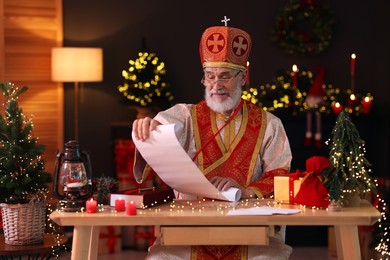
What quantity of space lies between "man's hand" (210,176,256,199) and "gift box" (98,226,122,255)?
12.3 feet

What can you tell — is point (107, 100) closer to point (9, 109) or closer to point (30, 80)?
point (30, 80)

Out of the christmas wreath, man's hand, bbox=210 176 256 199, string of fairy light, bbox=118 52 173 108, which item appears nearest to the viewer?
man's hand, bbox=210 176 256 199

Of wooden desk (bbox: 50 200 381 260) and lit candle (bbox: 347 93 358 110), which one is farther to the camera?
lit candle (bbox: 347 93 358 110)

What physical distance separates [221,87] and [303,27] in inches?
169

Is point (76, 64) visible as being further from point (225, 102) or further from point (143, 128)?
point (143, 128)

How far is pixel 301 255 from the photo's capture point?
767 cm

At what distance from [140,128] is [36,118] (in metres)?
4.66

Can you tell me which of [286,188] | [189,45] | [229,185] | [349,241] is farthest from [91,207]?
[189,45]

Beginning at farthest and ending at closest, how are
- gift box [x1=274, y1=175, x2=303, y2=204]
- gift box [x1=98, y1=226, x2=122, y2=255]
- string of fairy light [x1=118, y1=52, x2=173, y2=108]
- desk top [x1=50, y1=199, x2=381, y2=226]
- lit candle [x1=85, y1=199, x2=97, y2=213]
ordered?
string of fairy light [x1=118, y1=52, x2=173, y2=108] < gift box [x1=98, y1=226, x2=122, y2=255] < gift box [x1=274, y1=175, x2=303, y2=204] < lit candle [x1=85, y1=199, x2=97, y2=213] < desk top [x1=50, y1=199, x2=381, y2=226]

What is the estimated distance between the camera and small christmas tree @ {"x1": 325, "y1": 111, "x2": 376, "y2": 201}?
3.75 metres

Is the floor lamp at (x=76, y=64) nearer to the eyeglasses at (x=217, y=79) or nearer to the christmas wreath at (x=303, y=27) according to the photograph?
the christmas wreath at (x=303, y=27)

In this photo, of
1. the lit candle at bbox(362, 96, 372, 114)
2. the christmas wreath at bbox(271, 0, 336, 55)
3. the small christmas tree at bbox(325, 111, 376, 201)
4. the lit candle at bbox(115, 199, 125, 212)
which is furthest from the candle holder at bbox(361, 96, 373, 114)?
the lit candle at bbox(115, 199, 125, 212)

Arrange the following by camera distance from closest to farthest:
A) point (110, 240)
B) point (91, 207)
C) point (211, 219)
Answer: point (211, 219) → point (91, 207) → point (110, 240)

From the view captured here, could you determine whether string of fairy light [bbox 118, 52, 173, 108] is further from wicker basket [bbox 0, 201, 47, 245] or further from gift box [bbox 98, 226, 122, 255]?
wicker basket [bbox 0, 201, 47, 245]
